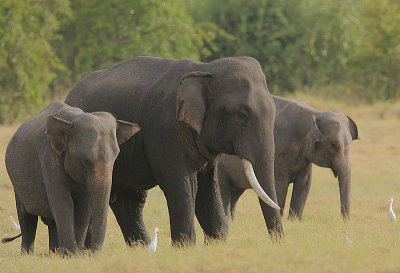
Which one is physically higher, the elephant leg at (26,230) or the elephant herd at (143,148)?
the elephant herd at (143,148)

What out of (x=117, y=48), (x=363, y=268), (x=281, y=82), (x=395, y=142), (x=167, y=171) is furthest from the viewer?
(x=281, y=82)

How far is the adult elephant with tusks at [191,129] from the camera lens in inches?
332

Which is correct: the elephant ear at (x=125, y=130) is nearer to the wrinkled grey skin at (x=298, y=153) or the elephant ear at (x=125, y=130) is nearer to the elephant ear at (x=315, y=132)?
the wrinkled grey skin at (x=298, y=153)

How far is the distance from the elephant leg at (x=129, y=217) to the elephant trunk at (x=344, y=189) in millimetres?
3205

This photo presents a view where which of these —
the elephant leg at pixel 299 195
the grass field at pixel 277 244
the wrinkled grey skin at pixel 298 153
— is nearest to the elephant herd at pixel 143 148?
the grass field at pixel 277 244

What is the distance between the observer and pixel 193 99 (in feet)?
28.1

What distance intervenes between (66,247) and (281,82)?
26.3m

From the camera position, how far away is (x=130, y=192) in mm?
10219

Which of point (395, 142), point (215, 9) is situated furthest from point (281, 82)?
point (395, 142)

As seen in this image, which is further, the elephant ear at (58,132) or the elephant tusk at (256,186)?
the elephant ear at (58,132)

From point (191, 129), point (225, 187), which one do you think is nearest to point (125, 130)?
point (191, 129)

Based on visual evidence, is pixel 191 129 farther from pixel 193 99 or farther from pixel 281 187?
pixel 281 187

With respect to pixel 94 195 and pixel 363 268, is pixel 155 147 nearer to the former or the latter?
pixel 94 195

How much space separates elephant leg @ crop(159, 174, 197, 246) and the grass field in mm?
221
